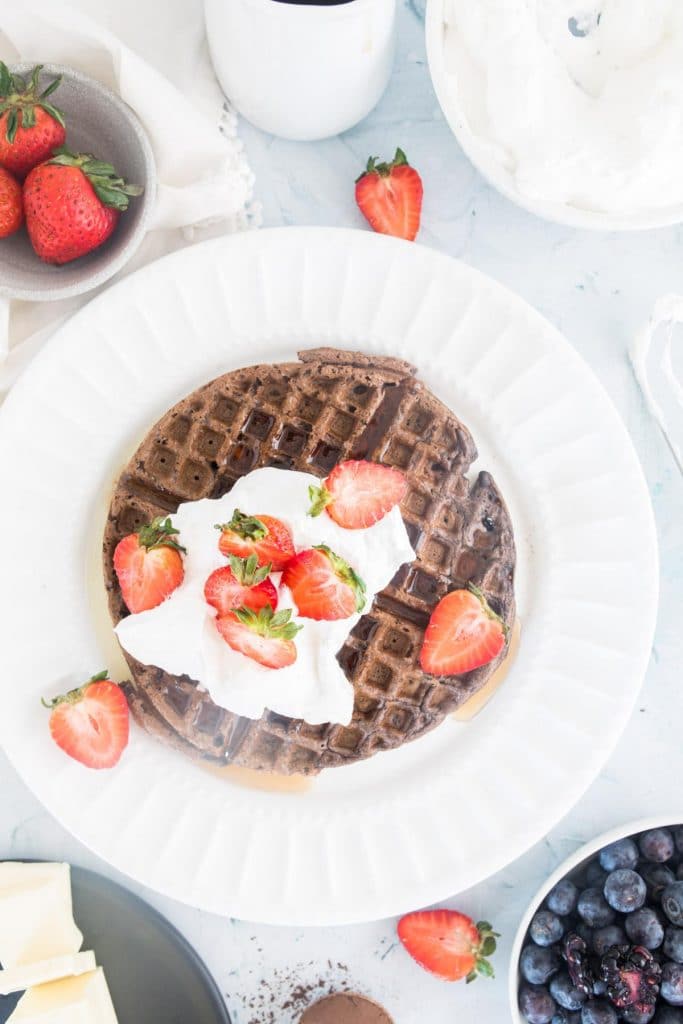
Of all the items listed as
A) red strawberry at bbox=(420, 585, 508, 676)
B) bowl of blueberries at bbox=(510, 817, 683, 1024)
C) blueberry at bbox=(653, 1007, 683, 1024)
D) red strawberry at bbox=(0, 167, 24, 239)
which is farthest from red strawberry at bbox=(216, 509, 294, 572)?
blueberry at bbox=(653, 1007, 683, 1024)

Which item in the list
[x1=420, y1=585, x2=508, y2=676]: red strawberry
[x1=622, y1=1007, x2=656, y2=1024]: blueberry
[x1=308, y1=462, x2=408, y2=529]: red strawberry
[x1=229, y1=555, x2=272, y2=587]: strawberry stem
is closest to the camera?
[x1=229, y1=555, x2=272, y2=587]: strawberry stem

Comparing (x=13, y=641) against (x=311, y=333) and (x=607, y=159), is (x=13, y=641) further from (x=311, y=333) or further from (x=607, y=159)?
(x=607, y=159)

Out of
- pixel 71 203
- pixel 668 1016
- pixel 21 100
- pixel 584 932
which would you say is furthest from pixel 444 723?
pixel 21 100

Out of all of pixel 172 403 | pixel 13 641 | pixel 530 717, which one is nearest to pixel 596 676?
pixel 530 717

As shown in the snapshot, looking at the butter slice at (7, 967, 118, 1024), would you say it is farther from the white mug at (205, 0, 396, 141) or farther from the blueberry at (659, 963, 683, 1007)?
the white mug at (205, 0, 396, 141)

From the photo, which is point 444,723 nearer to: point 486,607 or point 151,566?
point 486,607

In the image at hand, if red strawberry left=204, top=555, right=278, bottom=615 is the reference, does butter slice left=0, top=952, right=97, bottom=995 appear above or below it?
below

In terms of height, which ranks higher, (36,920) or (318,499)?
(318,499)
